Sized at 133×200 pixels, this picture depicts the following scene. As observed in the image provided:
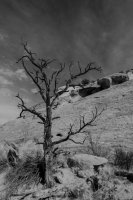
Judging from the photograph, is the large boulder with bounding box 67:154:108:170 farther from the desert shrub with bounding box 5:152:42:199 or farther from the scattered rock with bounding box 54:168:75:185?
the desert shrub with bounding box 5:152:42:199

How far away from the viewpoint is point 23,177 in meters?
7.05

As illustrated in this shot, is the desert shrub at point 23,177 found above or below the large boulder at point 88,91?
below

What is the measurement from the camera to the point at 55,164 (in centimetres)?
787

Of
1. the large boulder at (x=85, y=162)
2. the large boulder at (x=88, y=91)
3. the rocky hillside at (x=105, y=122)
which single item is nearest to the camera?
the large boulder at (x=85, y=162)

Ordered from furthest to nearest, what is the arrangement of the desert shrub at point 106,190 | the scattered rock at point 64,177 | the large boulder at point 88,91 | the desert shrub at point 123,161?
the large boulder at point 88,91
the desert shrub at point 123,161
the scattered rock at point 64,177
the desert shrub at point 106,190

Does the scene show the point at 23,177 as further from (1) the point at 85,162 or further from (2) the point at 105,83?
(2) the point at 105,83

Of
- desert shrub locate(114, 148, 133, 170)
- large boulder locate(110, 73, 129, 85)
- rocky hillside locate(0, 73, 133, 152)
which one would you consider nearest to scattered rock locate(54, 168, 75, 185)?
desert shrub locate(114, 148, 133, 170)

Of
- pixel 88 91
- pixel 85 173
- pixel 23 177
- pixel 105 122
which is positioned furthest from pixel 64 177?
pixel 88 91

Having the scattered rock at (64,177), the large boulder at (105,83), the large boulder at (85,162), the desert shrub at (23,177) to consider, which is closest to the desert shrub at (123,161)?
the large boulder at (85,162)

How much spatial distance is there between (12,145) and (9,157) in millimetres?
1183

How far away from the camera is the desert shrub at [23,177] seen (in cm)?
662

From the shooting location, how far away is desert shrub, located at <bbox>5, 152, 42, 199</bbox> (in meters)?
6.62

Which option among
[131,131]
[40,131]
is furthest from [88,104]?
[131,131]

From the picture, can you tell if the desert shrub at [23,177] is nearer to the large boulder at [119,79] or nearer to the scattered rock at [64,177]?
the scattered rock at [64,177]
